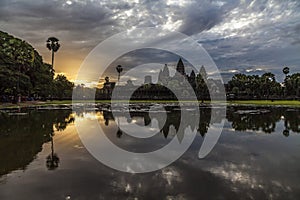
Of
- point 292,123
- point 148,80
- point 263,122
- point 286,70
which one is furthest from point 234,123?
point 286,70

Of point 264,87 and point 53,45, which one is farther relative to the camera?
point 264,87

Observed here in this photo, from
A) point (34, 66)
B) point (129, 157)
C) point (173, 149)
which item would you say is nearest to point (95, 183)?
point (129, 157)

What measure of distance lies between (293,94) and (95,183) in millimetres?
96508

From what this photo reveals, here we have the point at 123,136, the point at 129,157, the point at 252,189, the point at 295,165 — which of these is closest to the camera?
the point at 252,189

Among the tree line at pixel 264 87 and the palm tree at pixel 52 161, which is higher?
the tree line at pixel 264 87

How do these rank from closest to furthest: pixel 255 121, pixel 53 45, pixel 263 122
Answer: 1. pixel 263 122
2. pixel 255 121
3. pixel 53 45

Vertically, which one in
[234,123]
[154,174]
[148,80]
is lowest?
[154,174]

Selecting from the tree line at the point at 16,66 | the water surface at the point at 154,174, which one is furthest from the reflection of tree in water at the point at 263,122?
the tree line at the point at 16,66

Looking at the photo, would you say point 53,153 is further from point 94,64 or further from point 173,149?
point 94,64

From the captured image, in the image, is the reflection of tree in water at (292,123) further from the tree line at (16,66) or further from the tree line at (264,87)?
the tree line at (264,87)

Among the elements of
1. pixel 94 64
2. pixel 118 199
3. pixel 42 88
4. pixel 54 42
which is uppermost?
pixel 54 42

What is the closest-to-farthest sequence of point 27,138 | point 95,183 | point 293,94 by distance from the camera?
1. point 95,183
2. point 27,138
3. point 293,94

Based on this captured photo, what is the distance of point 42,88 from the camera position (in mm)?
55406

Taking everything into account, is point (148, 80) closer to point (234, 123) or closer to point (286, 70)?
point (286, 70)
